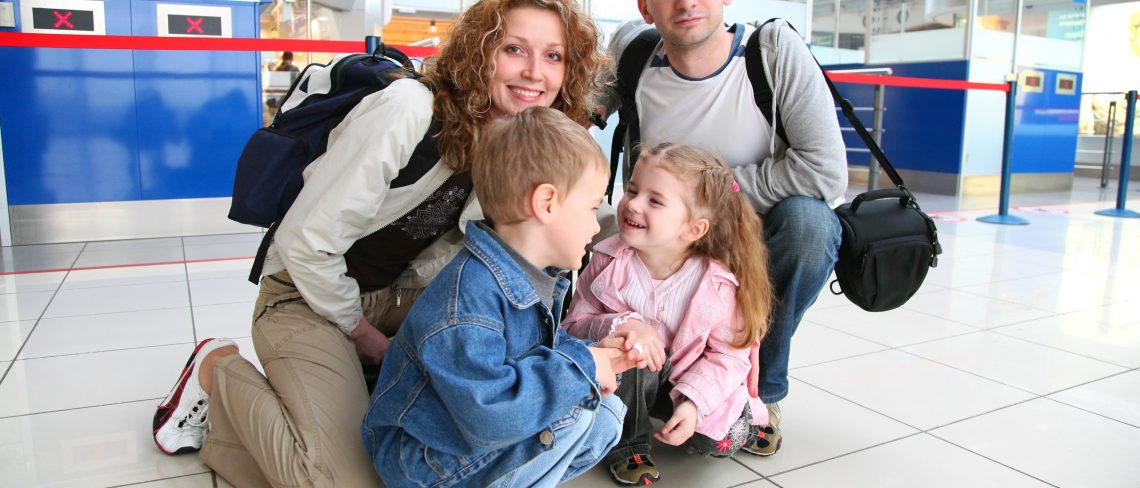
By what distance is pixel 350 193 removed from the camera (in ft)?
4.80

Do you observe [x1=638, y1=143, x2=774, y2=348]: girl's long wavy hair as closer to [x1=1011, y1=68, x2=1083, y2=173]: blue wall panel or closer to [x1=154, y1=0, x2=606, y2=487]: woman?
[x1=154, y1=0, x2=606, y2=487]: woman

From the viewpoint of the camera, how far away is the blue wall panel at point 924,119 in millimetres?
7160

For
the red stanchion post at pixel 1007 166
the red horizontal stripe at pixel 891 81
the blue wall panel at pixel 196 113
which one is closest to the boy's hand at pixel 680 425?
the red horizontal stripe at pixel 891 81

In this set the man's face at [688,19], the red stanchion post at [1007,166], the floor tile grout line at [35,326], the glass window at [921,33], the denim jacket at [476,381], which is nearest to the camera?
the denim jacket at [476,381]

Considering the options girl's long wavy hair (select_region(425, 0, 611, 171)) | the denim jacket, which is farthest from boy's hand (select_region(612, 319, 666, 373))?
girl's long wavy hair (select_region(425, 0, 611, 171))

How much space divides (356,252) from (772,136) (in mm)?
940

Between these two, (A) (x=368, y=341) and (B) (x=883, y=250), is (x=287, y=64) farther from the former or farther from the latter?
(B) (x=883, y=250)

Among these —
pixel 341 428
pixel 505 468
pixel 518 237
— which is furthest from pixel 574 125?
pixel 341 428

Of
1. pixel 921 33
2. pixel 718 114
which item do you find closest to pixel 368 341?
pixel 718 114

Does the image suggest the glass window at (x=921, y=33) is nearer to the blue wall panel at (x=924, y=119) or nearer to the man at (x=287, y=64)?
the blue wall panel at (x=924, y=119)

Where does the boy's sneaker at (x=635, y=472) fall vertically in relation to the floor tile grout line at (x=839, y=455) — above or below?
above

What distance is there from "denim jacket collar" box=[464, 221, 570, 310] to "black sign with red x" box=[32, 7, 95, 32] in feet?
12.9

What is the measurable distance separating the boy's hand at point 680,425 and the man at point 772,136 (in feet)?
0.76

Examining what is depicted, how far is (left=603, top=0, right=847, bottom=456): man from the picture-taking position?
1.71 m
